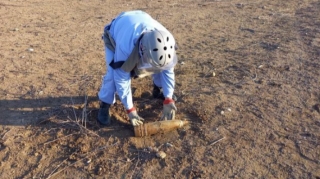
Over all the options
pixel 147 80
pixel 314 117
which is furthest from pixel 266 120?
pixel 147 80

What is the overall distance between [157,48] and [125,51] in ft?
1.21

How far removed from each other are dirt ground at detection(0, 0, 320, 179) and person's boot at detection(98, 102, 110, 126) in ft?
0.22

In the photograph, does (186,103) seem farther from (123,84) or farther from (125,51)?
(125,51)

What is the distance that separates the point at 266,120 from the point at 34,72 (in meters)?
2.98

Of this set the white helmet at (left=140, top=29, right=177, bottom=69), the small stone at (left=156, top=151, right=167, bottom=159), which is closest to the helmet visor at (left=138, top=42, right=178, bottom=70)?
the white helmet at (left=140, top=29, right=177, bottom=69)

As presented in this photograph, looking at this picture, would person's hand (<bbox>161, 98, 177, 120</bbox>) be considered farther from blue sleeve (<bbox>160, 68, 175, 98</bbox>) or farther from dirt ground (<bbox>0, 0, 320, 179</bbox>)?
dirt ground (<bbox>0, 0, 320, 179</bbox>)

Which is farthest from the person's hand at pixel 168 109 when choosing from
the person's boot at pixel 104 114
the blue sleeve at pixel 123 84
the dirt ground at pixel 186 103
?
the person's boot at pixel 104 114

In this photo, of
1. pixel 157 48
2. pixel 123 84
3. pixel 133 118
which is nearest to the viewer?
pixel 157 48

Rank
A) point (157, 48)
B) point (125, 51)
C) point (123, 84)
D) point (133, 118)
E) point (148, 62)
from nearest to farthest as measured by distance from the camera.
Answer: point (157, 48) < point (148, 62) < point (125, 51) < point (123, 84) < point (133, 118)

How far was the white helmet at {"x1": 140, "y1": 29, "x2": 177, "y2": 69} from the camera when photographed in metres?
3.16

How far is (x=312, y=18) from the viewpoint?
684 cm

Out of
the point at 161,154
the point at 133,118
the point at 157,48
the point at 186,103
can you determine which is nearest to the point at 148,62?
the point at 157,48

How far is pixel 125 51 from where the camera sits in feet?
11.1

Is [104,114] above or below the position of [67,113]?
above
